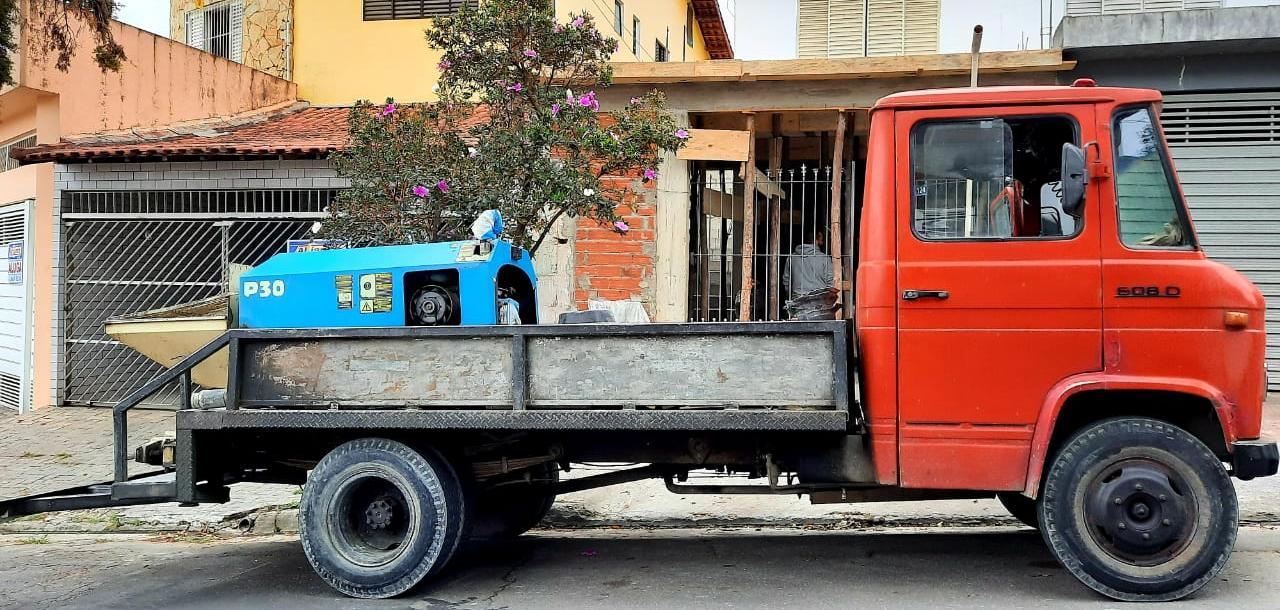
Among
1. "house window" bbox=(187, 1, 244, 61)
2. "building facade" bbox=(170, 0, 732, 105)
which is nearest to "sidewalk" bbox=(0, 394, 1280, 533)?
"building facade" bbox=(170, 0, 732, 105)

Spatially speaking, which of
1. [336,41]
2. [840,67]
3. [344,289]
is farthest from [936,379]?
[336,41]

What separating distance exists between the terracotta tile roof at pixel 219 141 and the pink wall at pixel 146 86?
0.32 meters

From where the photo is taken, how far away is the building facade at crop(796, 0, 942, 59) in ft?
41.8

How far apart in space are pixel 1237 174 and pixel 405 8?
1100cm

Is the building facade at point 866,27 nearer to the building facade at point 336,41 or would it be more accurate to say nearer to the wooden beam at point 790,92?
the wooden beam at point 790,92

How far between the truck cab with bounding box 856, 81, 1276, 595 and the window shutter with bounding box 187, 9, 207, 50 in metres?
15.1

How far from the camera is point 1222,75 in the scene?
957cm

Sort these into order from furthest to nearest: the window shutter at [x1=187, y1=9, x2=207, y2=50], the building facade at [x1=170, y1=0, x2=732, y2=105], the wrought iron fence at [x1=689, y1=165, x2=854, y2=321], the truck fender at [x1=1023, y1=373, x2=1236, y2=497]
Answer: the window shutter at [x1=187, y1=9, x2=207, y2=50]
the building facade at [x1=170, y1=0, x2=732, y2=105]
the wrought iron fence at [x1=689, y1=165, x2=854, y2=321]
the truck fender at [x1=1023, y1=373, x2=1236, y2=497]

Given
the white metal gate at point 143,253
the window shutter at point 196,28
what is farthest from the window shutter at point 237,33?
the white metal gate at point 143,253

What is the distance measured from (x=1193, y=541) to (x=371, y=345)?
3.78 meters

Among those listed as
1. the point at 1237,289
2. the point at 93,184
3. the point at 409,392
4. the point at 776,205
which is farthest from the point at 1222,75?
the point at 93,184

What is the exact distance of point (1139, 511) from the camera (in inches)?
176

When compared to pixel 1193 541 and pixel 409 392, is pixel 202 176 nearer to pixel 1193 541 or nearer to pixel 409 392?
pixel 409 392

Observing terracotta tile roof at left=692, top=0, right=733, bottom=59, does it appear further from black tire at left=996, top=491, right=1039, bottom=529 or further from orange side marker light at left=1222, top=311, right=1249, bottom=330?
orange side marker light at left=1222, top=311, right=1249, bottom=330
